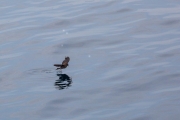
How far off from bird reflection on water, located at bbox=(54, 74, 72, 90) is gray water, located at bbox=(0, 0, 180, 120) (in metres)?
0.08

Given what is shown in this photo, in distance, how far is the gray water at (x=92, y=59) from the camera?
12430 mm

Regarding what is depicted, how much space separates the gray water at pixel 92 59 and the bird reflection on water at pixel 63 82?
8 cm

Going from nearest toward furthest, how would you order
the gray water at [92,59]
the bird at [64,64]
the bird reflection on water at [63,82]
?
the gray water at [92,59] < the bird reflection on water at [63,82] < the bird at [64,64]

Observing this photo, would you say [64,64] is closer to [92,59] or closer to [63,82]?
[63,82]

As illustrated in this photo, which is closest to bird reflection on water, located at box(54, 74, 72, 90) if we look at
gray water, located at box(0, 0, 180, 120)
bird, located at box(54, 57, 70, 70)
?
gray water, located at box(0, 0, 180, 120)

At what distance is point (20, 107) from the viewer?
501 inches

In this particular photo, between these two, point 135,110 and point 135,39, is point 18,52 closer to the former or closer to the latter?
point 135,39

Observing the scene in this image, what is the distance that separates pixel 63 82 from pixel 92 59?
1.51 m

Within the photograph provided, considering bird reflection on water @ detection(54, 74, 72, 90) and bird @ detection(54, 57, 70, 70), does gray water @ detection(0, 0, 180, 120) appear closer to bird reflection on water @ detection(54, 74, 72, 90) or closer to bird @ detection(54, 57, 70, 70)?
bird reflection on water @ detection(54, 74, 72, 90)

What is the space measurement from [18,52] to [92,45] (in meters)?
2.03

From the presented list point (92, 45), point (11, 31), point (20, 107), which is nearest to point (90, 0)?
point (11, 31)

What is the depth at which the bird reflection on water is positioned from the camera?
1371 cm

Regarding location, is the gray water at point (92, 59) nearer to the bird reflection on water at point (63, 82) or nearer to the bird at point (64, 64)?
the bird reflection on water at point (63, 82)

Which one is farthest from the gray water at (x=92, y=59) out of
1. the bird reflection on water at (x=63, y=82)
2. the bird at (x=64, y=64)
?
the bird at (x=64, y=64)
